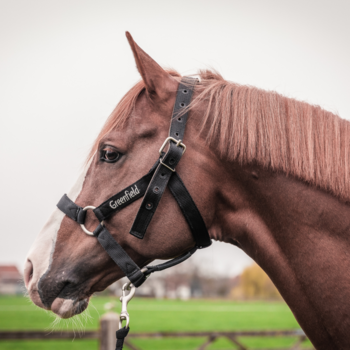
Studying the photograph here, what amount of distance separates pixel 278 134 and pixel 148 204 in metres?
0.95

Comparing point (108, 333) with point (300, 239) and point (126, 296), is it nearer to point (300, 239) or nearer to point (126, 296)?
point (126, 296)

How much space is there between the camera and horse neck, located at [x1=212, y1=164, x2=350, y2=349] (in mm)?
1933

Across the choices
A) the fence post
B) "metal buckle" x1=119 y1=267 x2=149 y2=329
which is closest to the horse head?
"metal buckle" x1=119 y1=267 x2=149 y2=329

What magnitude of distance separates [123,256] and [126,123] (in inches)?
35.9

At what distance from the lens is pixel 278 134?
82.7 inches

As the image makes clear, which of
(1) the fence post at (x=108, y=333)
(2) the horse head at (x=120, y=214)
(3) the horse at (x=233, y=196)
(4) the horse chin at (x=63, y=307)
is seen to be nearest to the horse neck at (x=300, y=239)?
(3) the horse at (x=233, y=196)

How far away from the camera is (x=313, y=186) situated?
2.02m

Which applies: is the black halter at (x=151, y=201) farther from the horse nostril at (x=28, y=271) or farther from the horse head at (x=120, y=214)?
the horse nostril at (x=28, y=271)

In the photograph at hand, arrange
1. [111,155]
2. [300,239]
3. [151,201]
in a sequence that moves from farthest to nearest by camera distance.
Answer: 1. [111,155]
2. [151,201]
3. [300,239]

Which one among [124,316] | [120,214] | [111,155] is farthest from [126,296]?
[111,155]

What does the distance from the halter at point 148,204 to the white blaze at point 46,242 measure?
0.26 ft

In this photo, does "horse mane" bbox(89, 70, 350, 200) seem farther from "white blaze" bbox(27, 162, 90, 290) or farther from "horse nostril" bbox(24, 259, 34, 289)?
"horse nostril" bbox(24, 259, 34, 289)

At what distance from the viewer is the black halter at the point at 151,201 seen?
213 centimetres

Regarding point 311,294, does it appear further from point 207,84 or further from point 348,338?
point 207,84
